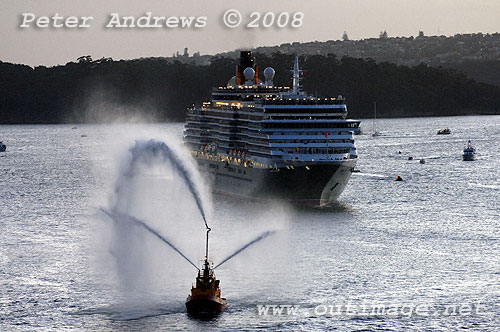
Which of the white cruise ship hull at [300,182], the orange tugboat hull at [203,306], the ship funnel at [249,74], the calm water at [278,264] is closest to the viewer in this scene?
the orange tugboat hull at [203,306]

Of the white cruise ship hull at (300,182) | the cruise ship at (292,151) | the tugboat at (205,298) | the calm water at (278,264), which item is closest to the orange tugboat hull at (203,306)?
the tugboat at (205,298)

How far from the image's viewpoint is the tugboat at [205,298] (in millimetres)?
56844

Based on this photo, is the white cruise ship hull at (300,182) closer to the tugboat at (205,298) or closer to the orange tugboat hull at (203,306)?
the tugboat at (205,298)

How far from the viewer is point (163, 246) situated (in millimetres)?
74125

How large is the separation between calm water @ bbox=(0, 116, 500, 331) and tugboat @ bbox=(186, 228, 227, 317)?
2.38ft

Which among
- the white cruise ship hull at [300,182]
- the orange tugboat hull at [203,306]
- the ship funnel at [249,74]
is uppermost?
the ship funnel at [249,74]

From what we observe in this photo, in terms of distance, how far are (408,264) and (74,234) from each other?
29441mm

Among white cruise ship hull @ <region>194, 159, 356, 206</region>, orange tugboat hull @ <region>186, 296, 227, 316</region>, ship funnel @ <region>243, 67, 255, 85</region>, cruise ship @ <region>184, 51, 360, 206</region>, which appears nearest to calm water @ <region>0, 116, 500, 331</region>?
orange tugboat hull @ <region>186, 296, 227, 316</region>

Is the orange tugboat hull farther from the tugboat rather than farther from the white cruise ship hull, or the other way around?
the white cruise ship hull

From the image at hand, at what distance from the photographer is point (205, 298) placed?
57.3 meters

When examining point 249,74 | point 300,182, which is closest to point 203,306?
point 300,182

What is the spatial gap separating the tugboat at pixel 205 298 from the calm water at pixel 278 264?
73cm

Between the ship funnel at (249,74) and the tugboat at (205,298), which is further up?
the ship funnel at (249,74)

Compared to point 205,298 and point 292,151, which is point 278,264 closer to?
point 205,298
